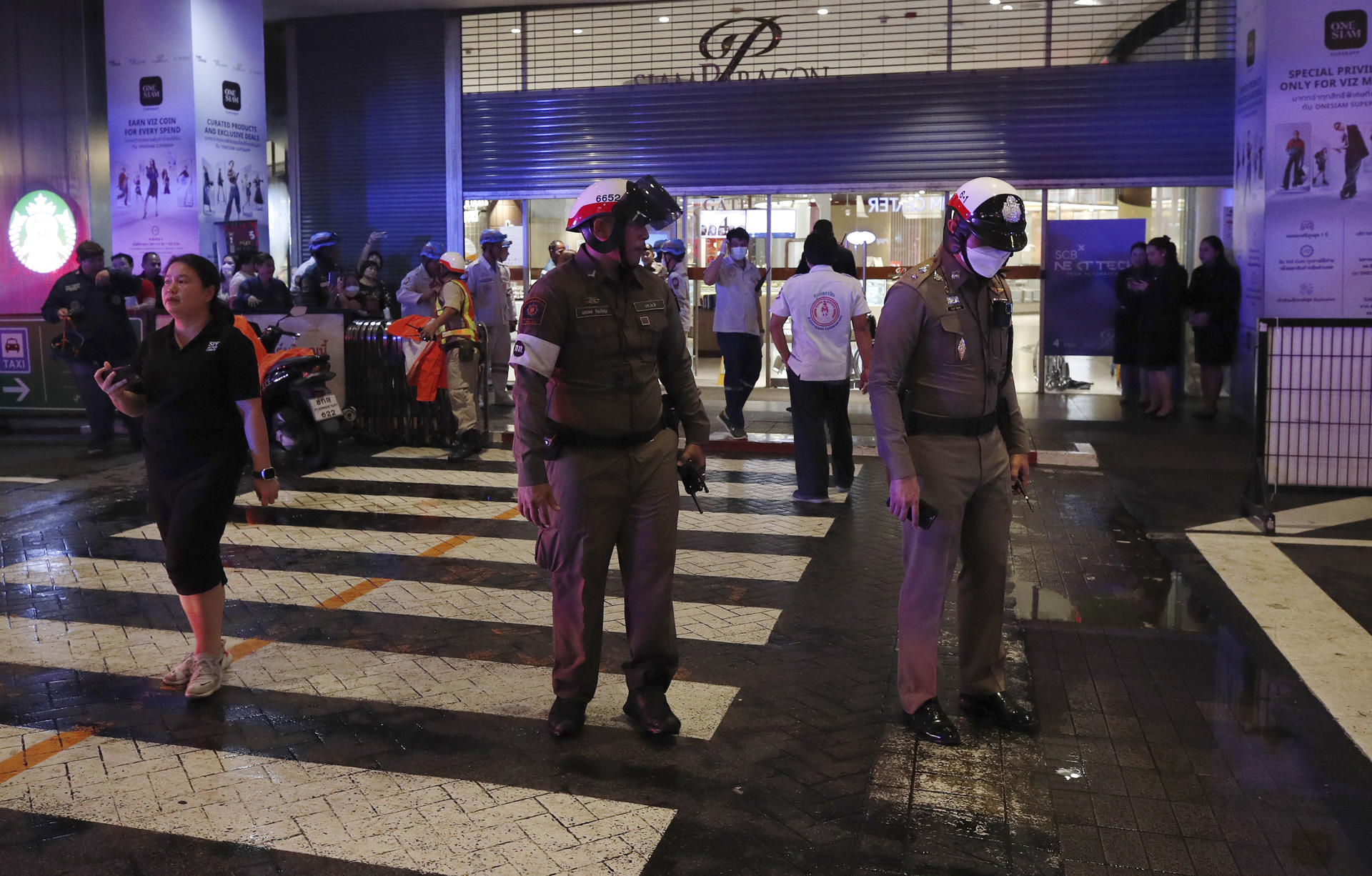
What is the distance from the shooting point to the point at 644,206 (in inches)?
184

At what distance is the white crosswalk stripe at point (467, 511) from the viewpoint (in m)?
8.70

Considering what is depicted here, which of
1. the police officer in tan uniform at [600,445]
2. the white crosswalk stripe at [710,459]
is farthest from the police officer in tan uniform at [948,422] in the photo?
the white crosswalk stripe at [710,459]

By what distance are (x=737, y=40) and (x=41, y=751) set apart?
51.6 feet

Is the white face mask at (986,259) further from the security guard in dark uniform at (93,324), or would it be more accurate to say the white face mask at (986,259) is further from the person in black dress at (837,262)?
the security guard in dark uniform at (93,324)

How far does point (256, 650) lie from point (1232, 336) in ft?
41.9

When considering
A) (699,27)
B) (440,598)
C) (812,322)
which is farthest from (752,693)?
(699,27)

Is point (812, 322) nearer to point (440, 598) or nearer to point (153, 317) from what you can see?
point (440, 598)

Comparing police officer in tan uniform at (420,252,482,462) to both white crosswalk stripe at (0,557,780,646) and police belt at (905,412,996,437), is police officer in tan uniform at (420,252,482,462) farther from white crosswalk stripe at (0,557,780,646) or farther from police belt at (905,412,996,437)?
police belt at (905,412,996,437)

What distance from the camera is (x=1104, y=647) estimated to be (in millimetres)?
5957

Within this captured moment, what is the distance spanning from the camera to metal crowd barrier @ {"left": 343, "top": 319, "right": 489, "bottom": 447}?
A: 12.4 metres

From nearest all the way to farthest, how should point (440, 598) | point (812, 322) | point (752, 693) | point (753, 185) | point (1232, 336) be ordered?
point (752, 693)
point (440, 598)
point (812, 322)
point (1232, 336)
point (753, 185)

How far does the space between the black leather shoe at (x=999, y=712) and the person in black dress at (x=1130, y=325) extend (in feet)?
37.3

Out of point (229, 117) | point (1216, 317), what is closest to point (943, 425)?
point (1216, 317)

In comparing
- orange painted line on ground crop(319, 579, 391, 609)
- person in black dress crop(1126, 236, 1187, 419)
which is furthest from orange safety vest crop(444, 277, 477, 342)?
person in black dress crop(1126, 236, 1187, 419)
